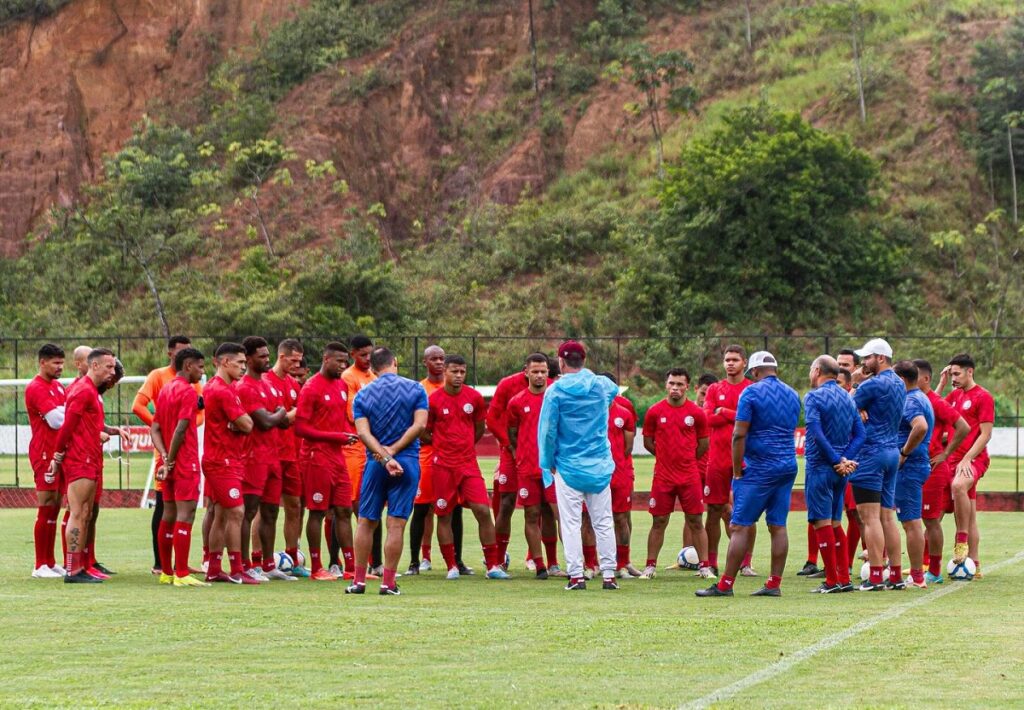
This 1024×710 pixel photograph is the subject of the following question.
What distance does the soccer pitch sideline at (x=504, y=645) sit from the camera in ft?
25.7

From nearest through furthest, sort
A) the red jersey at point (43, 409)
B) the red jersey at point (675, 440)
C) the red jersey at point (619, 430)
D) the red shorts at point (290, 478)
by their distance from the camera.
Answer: the red jersey at point (43, 409)
the red shorts at point (290, 478)
the red jersey at point (619, 430)
the red jersey at point (675, 440)

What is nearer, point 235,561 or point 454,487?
point 235,561

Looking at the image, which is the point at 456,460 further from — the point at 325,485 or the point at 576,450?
the point at 576,450

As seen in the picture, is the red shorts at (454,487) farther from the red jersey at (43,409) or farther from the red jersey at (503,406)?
the red jersey at (43,409)

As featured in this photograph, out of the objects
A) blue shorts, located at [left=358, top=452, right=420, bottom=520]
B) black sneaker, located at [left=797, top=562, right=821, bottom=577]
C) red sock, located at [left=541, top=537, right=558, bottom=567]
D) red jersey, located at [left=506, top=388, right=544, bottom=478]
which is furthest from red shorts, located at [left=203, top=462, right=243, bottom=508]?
black sneaker, located at [left=797, top=562, right=821, bottom=577]

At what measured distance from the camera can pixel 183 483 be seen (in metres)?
13.2

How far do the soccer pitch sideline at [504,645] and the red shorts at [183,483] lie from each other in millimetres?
828

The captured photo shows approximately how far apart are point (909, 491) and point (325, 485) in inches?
204

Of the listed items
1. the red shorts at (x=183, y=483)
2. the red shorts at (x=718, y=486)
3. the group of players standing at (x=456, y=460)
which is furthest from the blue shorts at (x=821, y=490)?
the red shorts at (x=183, y=483)

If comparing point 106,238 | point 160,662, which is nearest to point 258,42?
point 106,238

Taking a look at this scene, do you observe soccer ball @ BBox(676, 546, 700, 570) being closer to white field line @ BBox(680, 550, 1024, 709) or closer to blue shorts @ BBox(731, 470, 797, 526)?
white field line @ BBox(680, 550, 1024, 709)

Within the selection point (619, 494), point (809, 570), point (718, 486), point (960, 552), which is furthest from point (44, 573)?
point (960, 552)

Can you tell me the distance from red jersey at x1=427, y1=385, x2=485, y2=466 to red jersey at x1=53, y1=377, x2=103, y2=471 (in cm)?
296

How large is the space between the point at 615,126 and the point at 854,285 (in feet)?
53.3
